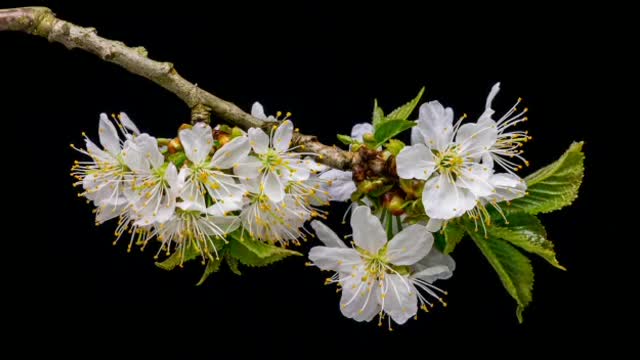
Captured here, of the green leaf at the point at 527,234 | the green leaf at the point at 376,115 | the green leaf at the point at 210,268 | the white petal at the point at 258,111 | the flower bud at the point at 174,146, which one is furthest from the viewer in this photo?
the white petal at the point at 258,111

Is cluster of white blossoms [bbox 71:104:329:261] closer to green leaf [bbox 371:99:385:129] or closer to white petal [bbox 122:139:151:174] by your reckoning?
white petal [bbox 122:139:151:174]

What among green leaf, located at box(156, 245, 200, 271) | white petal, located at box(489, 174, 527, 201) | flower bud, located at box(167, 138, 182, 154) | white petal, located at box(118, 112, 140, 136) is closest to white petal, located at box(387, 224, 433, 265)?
white petal, located at box(489, 174, 527, 201)

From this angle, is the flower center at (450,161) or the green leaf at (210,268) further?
the green leaf at (210,268)

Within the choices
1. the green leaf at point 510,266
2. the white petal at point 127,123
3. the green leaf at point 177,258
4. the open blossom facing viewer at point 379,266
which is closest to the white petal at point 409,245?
the open blossom facing viewer at point 379,266

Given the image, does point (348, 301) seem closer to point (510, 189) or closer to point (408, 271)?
point (408, 271)

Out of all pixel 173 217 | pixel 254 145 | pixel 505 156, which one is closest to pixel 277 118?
pixel 254 145

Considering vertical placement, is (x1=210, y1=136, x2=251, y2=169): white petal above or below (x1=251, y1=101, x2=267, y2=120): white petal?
below

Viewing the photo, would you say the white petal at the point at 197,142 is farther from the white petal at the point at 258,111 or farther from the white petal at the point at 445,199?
the white petal at the point at 445,199

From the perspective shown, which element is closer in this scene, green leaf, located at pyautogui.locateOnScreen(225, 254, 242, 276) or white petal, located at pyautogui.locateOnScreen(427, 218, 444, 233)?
white petal, located at pyautogui.locateOnScreen(427, 218, 444, 233)
